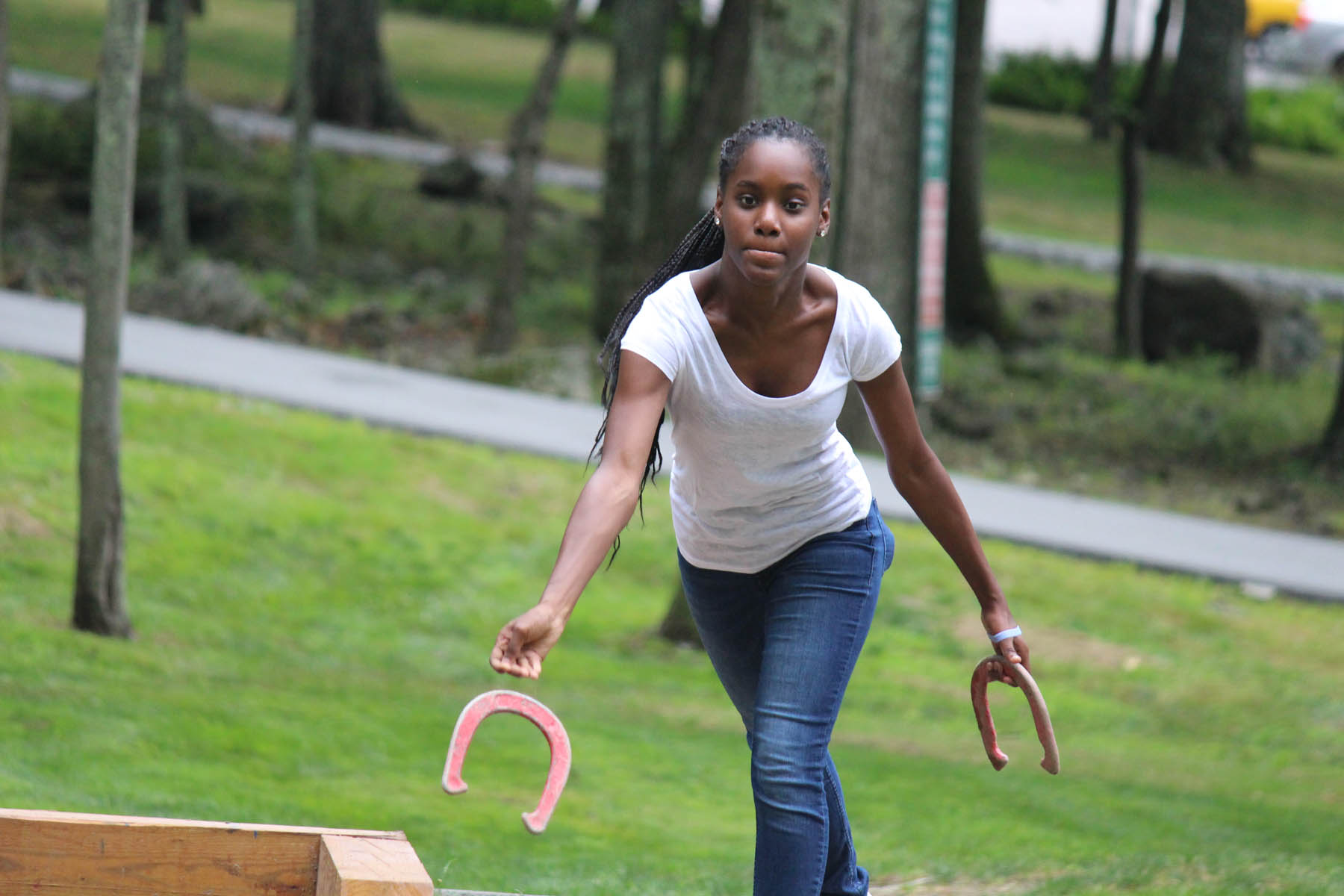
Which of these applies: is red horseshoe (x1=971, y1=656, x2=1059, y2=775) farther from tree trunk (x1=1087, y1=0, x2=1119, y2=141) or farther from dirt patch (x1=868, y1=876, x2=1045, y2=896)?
tree trunk (x1=1087, y1=0, x2=1119, y2=141)

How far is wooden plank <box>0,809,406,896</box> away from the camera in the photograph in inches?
122

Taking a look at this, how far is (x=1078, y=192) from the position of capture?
100 ft

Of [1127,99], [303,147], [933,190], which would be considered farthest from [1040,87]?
[933,190]

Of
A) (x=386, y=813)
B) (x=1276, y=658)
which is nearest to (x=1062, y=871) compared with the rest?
(x=386, y=813)

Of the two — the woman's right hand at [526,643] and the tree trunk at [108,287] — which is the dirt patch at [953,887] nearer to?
the woman's right hand at [526,643]

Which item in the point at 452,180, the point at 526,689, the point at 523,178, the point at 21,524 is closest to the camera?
the point at 526,689

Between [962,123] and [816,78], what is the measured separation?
10941 millimetres

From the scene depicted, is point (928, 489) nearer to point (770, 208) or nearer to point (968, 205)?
point (770, 208)

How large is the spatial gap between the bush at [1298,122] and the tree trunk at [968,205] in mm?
20472

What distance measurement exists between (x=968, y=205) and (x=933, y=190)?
843 centimetres

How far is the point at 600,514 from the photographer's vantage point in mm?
3033

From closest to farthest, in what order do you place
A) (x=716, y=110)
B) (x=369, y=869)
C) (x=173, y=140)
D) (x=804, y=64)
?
(x=369, y=869)
(x=804, y=64)
(x=716, y=110)
(x=173, y=140)

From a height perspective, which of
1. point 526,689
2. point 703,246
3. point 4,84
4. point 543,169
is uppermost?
point 703,246

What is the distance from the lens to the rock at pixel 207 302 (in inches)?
619
